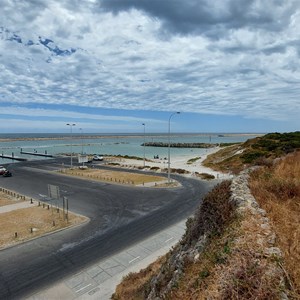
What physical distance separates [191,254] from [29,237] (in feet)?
50.7

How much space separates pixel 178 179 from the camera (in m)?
46.9

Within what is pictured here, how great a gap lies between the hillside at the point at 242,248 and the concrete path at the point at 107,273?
1.62 metres

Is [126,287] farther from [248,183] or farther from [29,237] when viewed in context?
[29,237]

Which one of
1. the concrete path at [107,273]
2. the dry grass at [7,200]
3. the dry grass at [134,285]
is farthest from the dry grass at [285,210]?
the dry grass at [7,200]

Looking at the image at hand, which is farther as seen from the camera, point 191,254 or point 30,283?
point 30,283

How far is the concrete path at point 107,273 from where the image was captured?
541 inches

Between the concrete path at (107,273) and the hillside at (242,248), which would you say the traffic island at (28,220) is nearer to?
the concrete path at (107,273)

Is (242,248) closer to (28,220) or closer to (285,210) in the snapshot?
(285,210)

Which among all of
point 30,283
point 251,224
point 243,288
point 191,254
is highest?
point 251,224

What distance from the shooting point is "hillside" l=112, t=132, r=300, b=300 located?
206 inches

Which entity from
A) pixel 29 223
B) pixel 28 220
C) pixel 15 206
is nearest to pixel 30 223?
pixel 29 223

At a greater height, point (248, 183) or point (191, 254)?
point (248, 183)

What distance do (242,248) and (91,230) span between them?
693 inches

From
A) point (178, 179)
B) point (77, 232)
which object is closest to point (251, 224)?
point (77, 232)
